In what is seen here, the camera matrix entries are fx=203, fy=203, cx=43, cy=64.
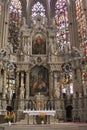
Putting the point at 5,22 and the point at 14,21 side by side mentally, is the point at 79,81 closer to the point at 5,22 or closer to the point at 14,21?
the point at 5,22

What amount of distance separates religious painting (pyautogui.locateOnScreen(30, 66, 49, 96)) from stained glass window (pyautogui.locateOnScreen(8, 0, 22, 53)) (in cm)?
515

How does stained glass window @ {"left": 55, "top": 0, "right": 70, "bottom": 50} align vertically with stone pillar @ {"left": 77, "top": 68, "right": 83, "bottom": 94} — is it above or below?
above

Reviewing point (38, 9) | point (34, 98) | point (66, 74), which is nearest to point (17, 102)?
point (34, 98)

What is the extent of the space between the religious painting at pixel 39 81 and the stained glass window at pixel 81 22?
540 cm

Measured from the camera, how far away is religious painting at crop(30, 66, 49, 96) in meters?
19.1

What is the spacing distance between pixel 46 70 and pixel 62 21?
8335 millimetres

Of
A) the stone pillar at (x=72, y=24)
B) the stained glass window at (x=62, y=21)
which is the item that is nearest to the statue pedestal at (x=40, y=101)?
the stone pillar at (x=72, y=24)

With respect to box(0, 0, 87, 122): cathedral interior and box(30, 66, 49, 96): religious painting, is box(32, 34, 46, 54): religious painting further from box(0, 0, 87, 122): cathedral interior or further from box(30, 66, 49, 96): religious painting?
box(30, 66, 49, 96): religious painting

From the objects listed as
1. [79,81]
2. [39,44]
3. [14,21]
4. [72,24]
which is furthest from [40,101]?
[14,21]

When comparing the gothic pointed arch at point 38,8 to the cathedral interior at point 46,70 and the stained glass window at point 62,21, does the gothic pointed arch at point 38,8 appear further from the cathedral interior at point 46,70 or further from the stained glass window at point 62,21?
the cathedral interior at point 46,70

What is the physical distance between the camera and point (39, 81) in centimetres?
1948

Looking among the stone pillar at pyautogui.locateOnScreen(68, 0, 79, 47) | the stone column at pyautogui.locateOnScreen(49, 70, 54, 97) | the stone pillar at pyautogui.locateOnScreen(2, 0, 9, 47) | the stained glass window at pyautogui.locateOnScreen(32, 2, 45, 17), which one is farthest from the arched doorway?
the stained glass window at pyautogui.locateOnScreen(32, 2, 45, 17)

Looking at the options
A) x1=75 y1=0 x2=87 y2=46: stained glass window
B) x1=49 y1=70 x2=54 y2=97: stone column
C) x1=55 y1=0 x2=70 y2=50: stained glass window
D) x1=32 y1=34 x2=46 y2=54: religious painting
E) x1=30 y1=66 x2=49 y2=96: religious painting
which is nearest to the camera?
x1=49 y1=70 x2=54 y2=97: stone column

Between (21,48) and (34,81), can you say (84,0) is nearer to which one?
(21,48)
